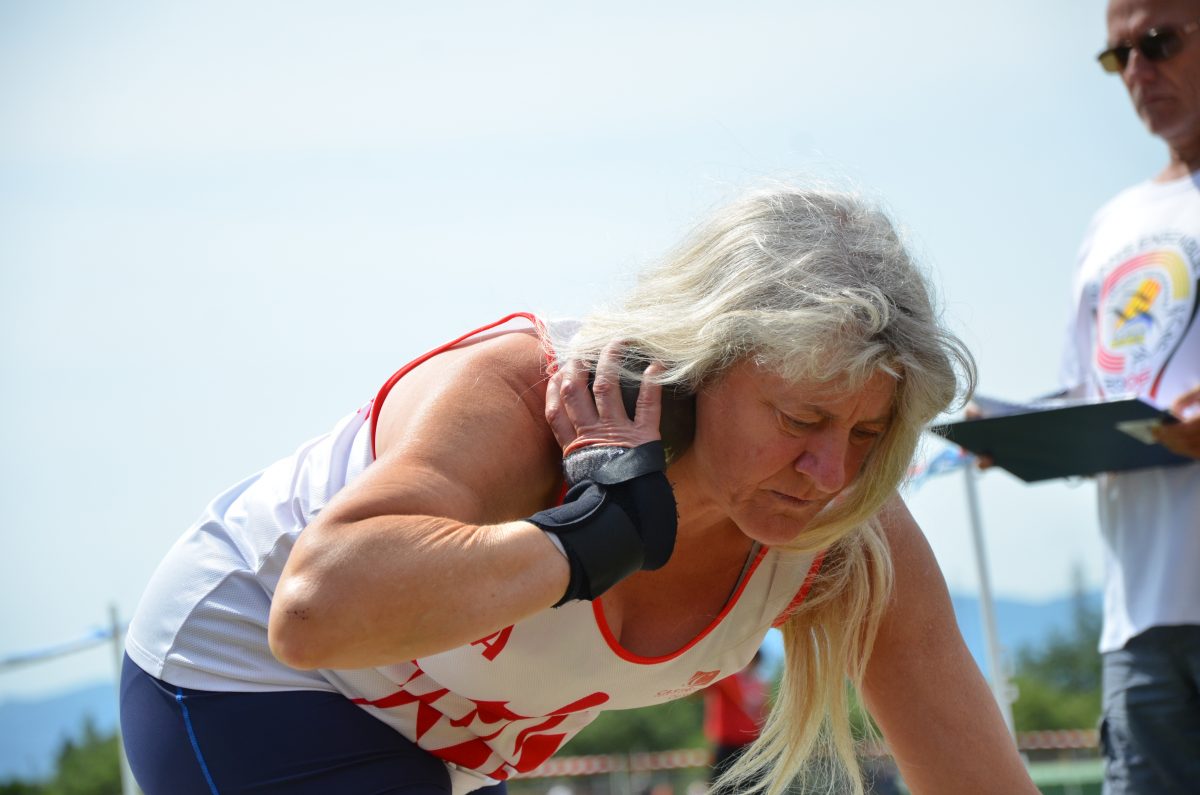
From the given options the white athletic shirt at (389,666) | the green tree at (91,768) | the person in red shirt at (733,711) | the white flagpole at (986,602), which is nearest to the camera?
the white athletic shirt at (389,666)

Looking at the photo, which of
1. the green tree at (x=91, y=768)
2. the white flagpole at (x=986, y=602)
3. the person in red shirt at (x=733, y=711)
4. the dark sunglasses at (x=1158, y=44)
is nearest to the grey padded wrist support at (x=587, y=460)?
the dark sunglasses at (x=1158, y=44)

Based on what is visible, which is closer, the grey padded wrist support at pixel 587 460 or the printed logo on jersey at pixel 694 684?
the grey padded wrist support at pixel 587 460

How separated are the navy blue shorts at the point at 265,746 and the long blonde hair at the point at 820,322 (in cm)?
68

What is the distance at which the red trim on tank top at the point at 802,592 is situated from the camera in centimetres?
205

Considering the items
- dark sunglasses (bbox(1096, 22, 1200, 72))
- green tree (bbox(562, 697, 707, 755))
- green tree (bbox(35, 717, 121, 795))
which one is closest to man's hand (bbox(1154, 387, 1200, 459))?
dark sunglasses (bbox(1096, 22, 1200, 72))

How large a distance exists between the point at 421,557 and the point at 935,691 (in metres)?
1.09

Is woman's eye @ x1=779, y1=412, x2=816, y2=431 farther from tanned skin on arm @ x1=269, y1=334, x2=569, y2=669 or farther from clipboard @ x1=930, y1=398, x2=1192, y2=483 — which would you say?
clipboard @ x1=930, y1=398, x2=1192, y2=483

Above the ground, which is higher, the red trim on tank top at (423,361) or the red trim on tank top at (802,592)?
the red trim on tank top at (423,361)

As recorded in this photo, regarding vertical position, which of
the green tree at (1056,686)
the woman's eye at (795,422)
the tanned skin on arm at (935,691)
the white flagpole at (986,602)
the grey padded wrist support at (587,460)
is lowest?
the green tree at (1056,686)

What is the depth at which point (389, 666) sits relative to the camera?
183 centimetres

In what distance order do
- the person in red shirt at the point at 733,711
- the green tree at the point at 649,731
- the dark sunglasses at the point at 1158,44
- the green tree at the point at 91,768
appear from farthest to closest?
the green tree at the point at 649,731, the green tree at the point at 91,768, the person in red shirt at the point at 733,711, the dark sunglasses at the point at 1158,44

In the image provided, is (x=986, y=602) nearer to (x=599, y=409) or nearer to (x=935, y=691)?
(x=935, y=691)

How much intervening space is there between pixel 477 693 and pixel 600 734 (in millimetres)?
35390

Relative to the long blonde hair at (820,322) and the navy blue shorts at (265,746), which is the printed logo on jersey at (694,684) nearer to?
the long blonde hair at (820,322)
